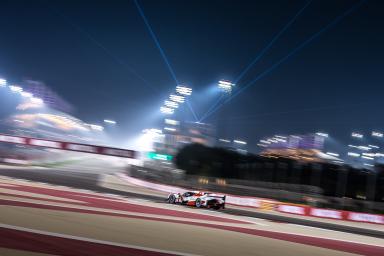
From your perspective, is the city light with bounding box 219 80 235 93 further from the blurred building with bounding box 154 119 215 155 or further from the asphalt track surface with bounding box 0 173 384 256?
the blurred building with bounding box 154 119 215 155

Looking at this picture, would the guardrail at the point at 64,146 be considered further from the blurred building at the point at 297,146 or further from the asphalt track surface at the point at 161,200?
the blurred building at the point at 297,146

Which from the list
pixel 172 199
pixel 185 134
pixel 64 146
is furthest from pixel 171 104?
pixel 172 199

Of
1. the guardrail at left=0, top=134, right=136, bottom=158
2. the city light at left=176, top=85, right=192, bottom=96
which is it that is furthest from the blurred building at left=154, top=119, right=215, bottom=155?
the guardrail at left=0, top=134, right=136, bottom=158

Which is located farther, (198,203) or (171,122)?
(171,122)

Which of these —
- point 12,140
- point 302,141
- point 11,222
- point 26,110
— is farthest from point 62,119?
point 11,222

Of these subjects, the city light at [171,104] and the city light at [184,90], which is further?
the city light at [171,104]

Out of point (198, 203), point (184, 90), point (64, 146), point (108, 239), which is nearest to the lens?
point (108, 239)

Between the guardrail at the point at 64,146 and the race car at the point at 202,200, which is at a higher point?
the guardrail at the point at 64,146

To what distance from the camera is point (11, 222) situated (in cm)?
967

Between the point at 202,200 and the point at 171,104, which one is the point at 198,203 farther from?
the point at 171,104

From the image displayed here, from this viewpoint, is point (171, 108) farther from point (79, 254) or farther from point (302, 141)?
point (79, 254)

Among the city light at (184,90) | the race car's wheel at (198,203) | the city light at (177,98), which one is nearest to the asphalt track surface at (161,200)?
the race car's wheel at (198,203)

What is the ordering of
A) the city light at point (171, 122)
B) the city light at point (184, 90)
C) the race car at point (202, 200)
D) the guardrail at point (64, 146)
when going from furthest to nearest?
1. the city light at point (171, 122)
2. the city light at point (184, 90)
3. the guardrail at point (64, 146)
4. the race car at point (202, 200)

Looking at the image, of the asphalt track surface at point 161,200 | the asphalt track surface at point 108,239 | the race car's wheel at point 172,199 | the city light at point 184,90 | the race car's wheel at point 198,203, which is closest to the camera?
the asphalt track surface at point 108,239
